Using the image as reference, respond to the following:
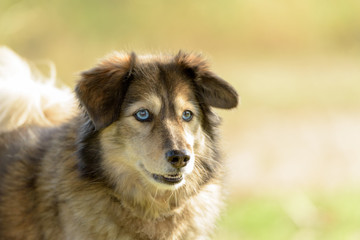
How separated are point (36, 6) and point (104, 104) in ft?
27.1

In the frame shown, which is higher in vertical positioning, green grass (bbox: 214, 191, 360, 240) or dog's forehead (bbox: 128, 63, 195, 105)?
dog's forehead (bbox: 128, 63, 195, 105)

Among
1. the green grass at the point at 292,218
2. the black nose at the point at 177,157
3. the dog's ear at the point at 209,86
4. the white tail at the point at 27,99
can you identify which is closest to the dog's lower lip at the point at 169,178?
the black nose at the point at 177,157

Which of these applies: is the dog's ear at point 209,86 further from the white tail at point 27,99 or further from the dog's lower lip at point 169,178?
the white tail at point 27,99

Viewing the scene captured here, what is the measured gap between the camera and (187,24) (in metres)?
13.9

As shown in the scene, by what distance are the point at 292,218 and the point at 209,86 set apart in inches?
134

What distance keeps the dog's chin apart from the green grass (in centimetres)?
262

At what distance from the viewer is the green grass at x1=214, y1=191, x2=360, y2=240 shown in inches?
269

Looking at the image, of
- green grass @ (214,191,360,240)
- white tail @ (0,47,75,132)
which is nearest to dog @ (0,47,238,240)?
white tail @ (0,47,75,132)

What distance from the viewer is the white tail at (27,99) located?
17.1 ft

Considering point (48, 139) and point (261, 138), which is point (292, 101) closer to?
point (261, 138)

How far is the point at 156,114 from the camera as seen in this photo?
4086 mm

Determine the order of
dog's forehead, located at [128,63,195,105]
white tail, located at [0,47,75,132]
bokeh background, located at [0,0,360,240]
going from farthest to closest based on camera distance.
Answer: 1. bokeh background, located at [0,0,360,240]
2. white tail, located at [0,47,75,132]
3. dog's forehead, located at [128,63,195,105]

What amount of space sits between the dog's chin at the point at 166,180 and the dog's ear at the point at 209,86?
1.90ft

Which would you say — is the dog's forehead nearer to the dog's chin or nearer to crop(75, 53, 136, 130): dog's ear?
crop(75, 53, 136, 130): dog's ear
